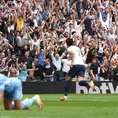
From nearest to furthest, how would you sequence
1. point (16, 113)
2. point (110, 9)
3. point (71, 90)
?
point (16, 113)
point (71, 90)
point (110, 9)

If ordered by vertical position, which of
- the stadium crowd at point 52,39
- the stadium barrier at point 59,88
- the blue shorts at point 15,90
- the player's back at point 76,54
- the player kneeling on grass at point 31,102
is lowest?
the player kneeling on grass at point 31,102

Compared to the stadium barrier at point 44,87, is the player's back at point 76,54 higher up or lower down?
higher up

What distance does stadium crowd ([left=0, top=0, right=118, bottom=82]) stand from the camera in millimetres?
29703

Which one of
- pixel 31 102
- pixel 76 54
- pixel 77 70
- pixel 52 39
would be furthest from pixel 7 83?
pixel 52 39

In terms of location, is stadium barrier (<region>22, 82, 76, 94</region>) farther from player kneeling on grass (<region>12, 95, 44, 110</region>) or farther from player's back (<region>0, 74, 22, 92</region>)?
player's back (<region>0, 74, 22, 92</region>)

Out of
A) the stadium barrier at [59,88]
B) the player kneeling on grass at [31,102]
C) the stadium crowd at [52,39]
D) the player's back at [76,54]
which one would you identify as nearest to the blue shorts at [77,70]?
the player's back at [76,54]

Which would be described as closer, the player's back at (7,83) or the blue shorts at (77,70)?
the player's back at (7,83)

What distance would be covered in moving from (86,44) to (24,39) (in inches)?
124

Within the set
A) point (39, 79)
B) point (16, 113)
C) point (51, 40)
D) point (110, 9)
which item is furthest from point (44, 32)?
point (16, 113)

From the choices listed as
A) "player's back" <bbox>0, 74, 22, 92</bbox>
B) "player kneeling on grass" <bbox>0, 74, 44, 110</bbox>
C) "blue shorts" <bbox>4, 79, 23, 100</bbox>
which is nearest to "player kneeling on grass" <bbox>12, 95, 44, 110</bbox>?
"player kneeling on grass" <bbox>0, 74, 44, 110</bbox>

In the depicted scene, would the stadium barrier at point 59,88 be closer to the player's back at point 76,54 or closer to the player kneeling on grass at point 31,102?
the player's back at point 76,54

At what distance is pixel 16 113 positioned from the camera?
15148mm

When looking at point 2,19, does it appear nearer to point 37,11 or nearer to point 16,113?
point 37,11

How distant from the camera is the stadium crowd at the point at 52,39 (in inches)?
1169
